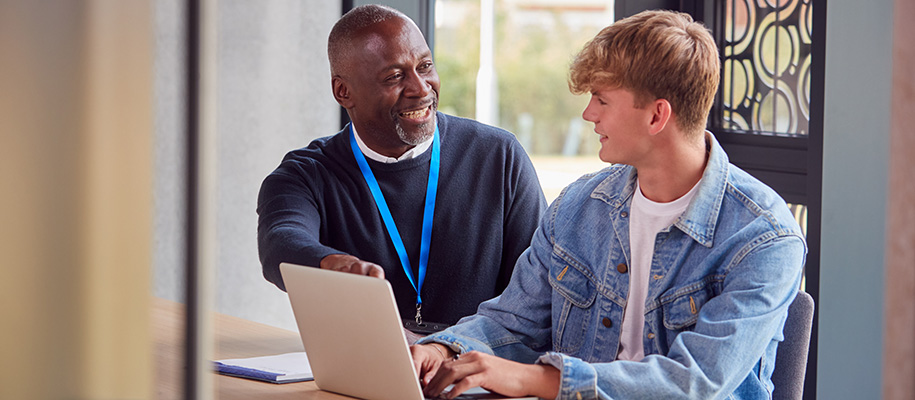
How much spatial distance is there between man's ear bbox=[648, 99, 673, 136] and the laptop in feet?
1.75

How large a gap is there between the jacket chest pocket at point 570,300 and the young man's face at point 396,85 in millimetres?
723

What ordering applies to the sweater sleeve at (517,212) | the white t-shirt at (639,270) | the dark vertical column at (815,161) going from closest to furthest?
the white t-shirt at (639,270), the dark vertical column at (815,161), the sweater sleeve at (517,212)

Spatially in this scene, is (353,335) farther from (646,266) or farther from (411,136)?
(411,136)

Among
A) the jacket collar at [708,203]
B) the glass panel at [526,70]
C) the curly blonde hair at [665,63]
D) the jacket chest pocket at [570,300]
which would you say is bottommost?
the jacket chest pocket at [570,300]

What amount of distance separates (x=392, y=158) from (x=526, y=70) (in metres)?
12.2

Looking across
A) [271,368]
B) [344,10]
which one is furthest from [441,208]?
[344,10]

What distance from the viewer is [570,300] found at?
180cm

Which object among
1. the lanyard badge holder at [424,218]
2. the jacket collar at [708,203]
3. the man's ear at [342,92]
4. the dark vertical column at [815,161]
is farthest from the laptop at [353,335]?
the dark vertical column at [815,161]

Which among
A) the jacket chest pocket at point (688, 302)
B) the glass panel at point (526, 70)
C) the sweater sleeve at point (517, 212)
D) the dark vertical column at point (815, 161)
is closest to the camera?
the jacket chest pocket at point (688, 302)

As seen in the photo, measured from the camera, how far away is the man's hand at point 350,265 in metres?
1.61

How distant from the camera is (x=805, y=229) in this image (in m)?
2.63

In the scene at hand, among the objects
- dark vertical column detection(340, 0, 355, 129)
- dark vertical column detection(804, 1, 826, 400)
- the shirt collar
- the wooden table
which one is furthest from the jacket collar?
dark vertical column detection(340, 0, 355, 129)

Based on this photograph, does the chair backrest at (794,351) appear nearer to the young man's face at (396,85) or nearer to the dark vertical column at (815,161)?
the dark vertical column at (815,161)

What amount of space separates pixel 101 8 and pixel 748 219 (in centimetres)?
119
